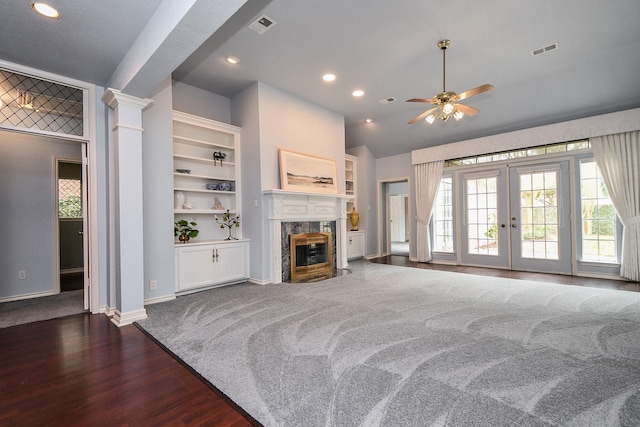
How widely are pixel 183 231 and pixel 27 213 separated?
87.0 inches

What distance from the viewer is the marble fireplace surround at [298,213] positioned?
4.68 m

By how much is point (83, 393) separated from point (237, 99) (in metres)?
4.58

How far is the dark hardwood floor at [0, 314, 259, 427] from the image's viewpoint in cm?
162

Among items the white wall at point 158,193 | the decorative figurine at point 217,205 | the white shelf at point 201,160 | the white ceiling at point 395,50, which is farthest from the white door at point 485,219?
the white wall at point 158,193

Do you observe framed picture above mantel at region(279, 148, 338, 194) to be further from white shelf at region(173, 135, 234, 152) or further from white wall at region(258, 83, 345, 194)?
white shelf at region(173, 135, 234, 152)

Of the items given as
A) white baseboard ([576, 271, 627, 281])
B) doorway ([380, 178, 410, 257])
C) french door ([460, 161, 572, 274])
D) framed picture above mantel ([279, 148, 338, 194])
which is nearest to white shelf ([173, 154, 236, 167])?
framed picture above mantel ([279, 148, 338, 194])

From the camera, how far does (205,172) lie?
4.88m

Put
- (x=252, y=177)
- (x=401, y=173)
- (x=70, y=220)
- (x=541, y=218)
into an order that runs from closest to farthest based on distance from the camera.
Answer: (x=252, y=177), (x=541, y=218), (x=70, y=220), (x=401, y=173)

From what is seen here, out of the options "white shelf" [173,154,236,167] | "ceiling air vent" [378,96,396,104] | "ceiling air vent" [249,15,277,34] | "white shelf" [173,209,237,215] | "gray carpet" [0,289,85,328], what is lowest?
"gray carpet" [0,289,85,328]

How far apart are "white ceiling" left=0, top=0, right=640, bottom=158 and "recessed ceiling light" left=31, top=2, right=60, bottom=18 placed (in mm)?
72

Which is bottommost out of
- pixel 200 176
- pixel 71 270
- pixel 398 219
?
pixel 71 270

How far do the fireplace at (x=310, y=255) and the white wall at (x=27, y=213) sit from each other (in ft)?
11.9

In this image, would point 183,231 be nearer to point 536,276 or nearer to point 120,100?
point 120,100

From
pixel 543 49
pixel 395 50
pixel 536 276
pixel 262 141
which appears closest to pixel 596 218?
pixel 536 276
